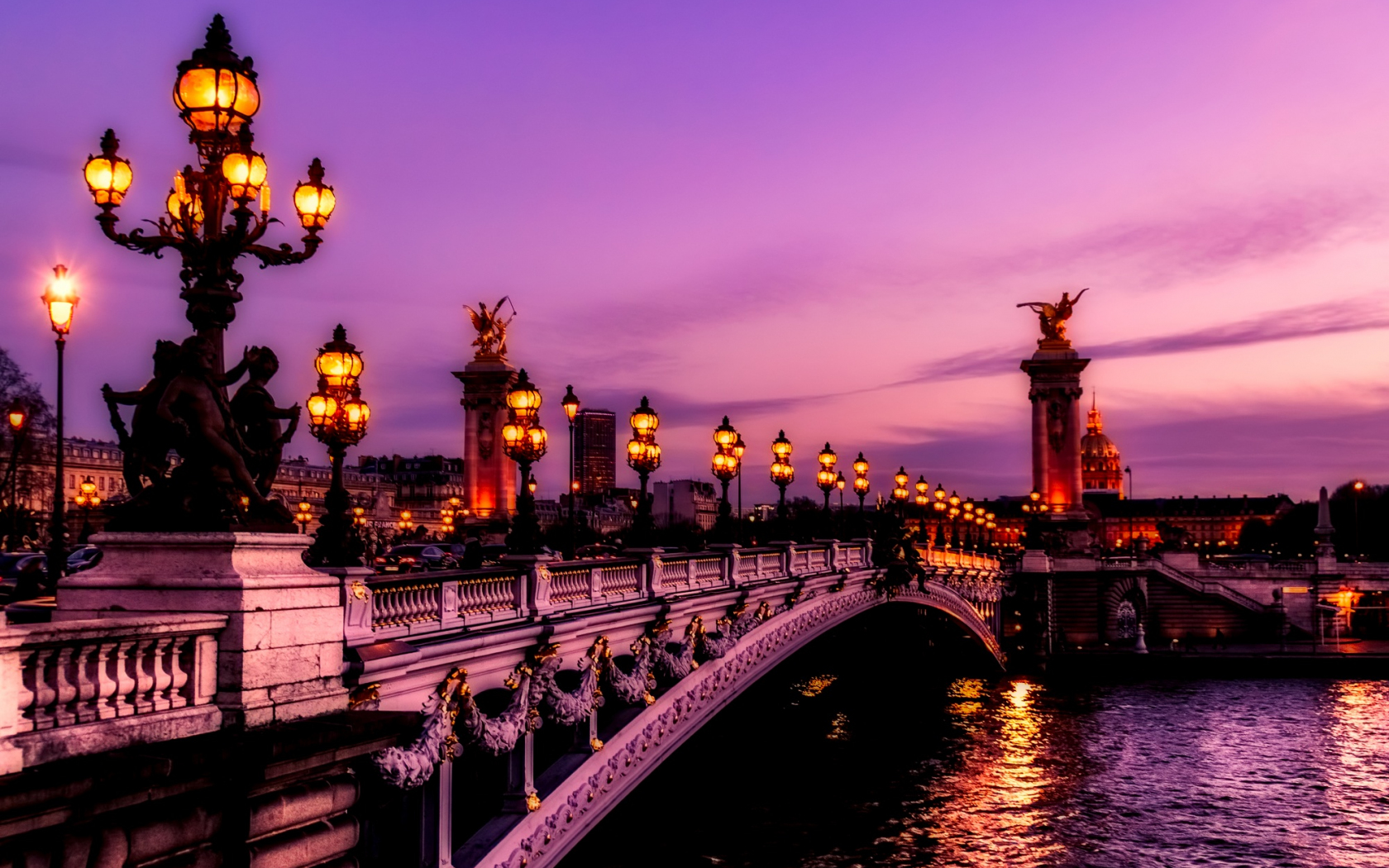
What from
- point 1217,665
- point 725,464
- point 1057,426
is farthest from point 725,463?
point 1057,426

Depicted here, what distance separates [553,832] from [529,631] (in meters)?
4.15

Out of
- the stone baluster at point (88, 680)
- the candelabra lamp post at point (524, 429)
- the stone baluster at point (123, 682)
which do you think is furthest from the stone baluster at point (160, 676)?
the candelabra lamp post at point (524, 429)

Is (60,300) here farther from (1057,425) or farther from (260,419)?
(1057,425)

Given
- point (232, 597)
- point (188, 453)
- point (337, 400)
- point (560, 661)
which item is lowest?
point (560, 661)

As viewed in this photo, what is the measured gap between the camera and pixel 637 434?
28438mm

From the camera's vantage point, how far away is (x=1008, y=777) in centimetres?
4309

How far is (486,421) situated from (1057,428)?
40.6 metres

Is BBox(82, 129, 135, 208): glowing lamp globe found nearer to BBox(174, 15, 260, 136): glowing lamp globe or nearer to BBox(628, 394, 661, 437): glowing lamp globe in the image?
BBox(174, 15, 260, 136): glowing lamp globe

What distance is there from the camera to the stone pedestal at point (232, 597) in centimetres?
1034

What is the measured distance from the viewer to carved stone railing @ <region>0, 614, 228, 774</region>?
27.6 feet

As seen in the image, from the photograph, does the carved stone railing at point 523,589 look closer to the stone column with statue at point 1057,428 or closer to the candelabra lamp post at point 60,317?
the candelabra lamp post at point 60,317

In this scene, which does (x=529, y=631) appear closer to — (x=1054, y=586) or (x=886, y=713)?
(x=886, y=713)

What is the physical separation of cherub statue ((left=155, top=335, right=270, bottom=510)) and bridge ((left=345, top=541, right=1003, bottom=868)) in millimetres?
2154

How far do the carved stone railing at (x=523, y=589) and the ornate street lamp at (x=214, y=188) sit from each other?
114 inches
